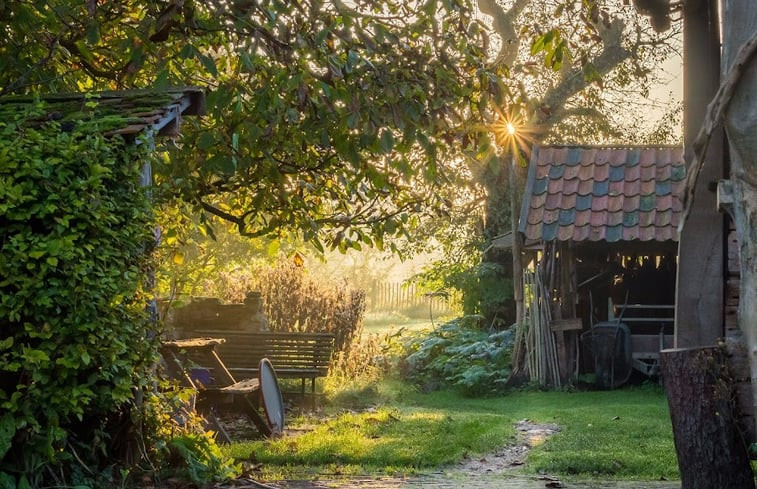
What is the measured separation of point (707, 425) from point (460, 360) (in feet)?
38.5

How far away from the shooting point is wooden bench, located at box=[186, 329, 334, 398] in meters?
14.7

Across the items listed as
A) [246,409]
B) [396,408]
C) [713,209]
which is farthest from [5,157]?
[396,408]

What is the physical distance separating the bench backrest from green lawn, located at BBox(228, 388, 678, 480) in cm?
103

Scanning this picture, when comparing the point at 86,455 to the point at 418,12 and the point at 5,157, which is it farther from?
the point at 418,12

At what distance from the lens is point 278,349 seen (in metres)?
14.8

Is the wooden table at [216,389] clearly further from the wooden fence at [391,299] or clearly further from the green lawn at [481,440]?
the wooden fence at [391,299]

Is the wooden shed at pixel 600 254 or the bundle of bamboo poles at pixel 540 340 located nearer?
the wooden shed at pixel 600 254

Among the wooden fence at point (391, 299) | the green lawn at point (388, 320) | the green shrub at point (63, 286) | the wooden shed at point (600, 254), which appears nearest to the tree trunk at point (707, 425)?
the green shrub at point (63, 286)

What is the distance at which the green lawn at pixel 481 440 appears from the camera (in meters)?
9.23

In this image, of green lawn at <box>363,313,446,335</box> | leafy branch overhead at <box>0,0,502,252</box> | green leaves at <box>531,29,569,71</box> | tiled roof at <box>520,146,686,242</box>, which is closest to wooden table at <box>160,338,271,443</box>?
leafy branch overhead at <box>0,0,502,252</box>

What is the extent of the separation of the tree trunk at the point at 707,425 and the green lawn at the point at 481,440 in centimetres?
191

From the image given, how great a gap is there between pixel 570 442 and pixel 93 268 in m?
6.10

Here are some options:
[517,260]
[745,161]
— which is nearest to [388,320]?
[517,260]

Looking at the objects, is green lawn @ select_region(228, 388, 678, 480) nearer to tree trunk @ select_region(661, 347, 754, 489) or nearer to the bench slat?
the bench slat
